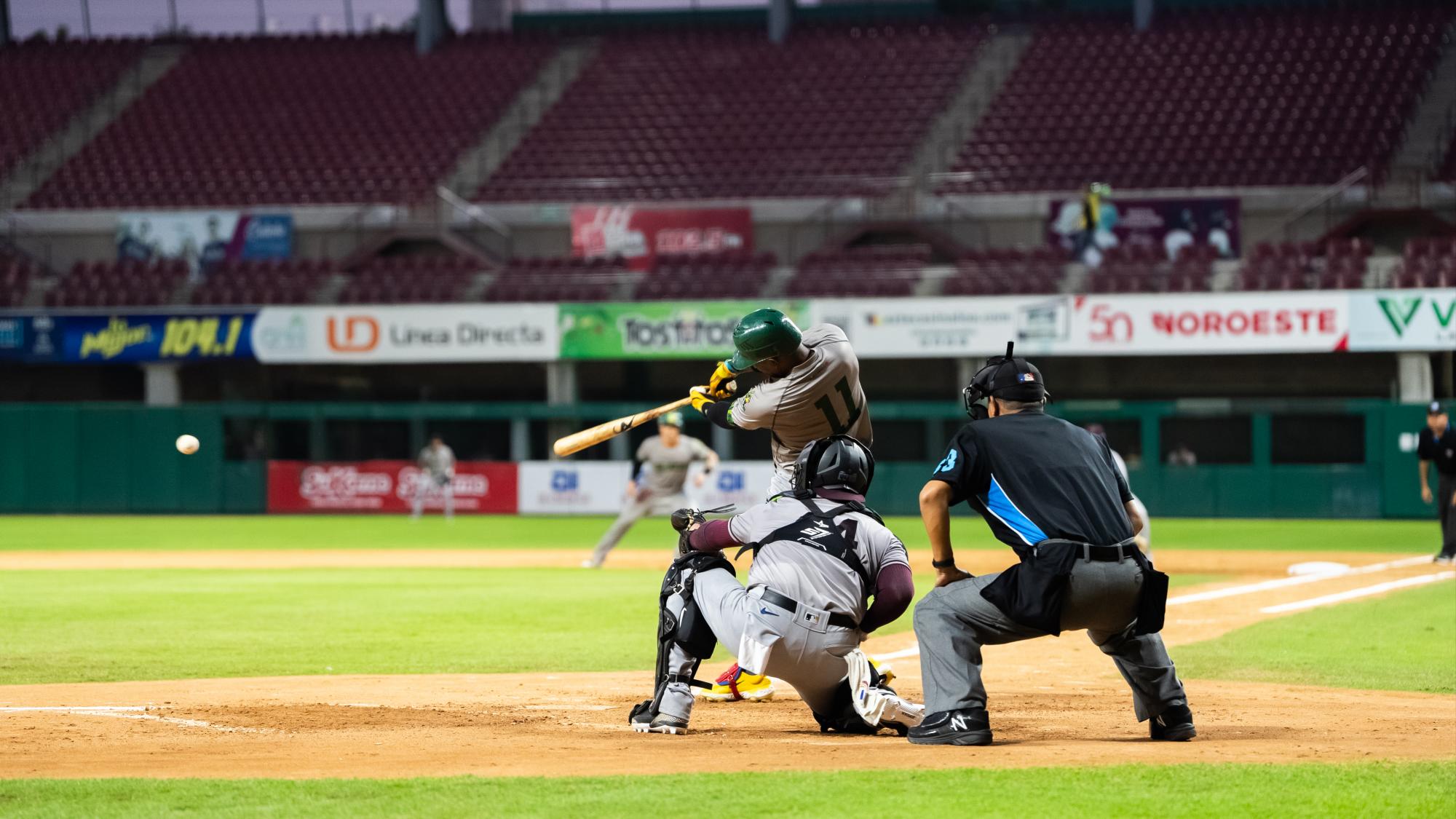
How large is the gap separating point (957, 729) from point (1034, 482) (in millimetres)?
1086

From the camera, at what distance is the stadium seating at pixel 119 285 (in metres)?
35.8

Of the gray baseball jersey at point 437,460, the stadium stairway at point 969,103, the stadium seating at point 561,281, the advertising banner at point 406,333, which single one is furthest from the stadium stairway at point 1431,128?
the gray baseball jersey at point 437,460

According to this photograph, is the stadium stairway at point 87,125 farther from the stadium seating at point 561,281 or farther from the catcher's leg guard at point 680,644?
the catcher's leg guard at point 680,644

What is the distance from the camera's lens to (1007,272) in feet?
109

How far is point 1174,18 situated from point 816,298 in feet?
50.7

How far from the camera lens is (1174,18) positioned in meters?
42.1

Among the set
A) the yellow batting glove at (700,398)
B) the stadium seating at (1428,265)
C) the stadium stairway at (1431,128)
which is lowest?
the yellow batting glove at (700,398)

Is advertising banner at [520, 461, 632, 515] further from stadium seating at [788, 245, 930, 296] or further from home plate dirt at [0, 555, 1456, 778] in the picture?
home plate dirt at [0, 555, 1456, 778]

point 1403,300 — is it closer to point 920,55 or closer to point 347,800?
point 920,55

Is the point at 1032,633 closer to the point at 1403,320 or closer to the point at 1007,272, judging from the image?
the point at 1403,320

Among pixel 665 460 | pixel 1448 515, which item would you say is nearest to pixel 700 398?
pixel 665 460

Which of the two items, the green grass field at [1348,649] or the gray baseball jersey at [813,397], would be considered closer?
the gray baseball jersey at [813,397]

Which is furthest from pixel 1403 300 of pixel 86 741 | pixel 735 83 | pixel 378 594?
pixel 86 741

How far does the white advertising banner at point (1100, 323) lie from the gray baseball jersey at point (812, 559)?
77.2 ft
